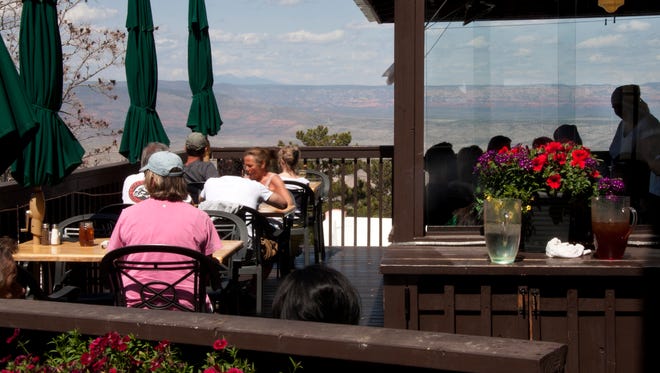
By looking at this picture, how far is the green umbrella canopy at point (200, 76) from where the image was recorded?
946 cm

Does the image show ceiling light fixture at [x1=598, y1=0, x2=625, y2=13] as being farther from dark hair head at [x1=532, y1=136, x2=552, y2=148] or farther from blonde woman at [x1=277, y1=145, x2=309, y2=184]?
blonde woman at [x1=277, y1=145, x2=309, y2=184]

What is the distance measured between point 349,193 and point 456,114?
37.1ft

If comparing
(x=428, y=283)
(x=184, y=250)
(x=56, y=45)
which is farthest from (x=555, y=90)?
(x=56, y=45)

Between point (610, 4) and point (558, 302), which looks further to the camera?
point (610, 4)

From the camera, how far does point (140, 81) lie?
312 inches

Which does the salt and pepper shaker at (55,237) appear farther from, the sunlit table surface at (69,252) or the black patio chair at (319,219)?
the black patio chair at (319,219)

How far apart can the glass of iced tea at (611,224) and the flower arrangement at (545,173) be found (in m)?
0.15

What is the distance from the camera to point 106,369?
7.62ft

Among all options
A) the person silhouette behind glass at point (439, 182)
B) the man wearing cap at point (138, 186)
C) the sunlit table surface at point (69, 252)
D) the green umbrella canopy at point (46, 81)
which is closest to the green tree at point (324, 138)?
the man wearing cap at point (138, 186)

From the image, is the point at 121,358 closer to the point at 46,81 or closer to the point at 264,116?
the point at 46,81

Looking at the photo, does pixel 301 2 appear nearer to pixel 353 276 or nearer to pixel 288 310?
pixel 353 276

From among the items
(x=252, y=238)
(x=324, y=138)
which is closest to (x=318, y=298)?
(x=252, y=238)

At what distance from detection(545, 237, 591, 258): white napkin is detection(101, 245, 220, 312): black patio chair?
1.45 metres

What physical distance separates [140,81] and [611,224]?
4.77 meters
